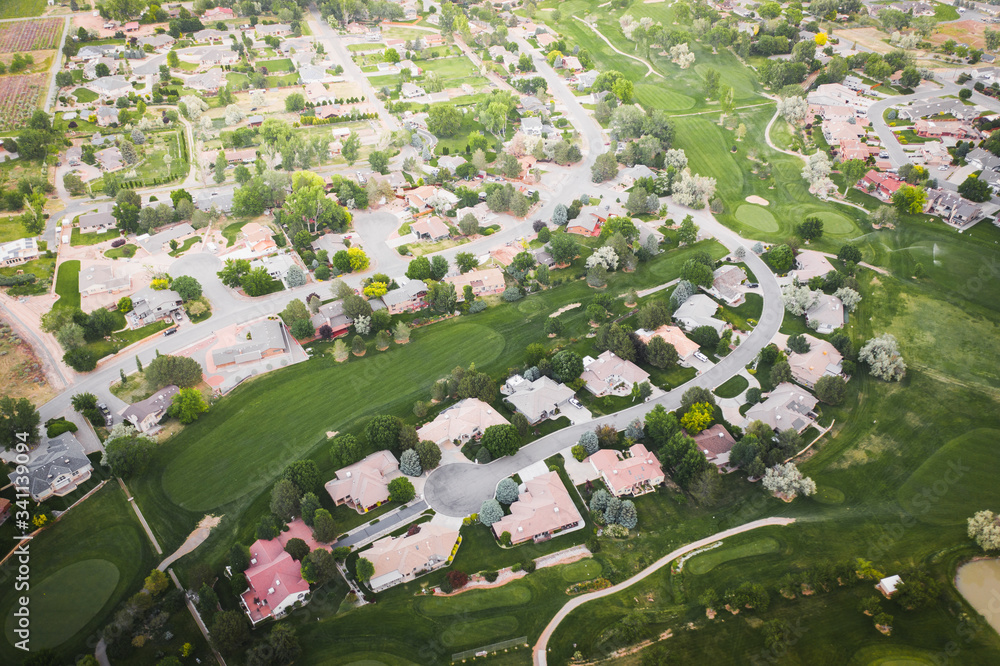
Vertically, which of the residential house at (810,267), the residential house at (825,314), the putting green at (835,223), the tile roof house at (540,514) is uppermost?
the putting green at (835,223)

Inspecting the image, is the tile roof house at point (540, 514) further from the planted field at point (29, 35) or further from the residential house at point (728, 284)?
the planted field at point (29, 35)

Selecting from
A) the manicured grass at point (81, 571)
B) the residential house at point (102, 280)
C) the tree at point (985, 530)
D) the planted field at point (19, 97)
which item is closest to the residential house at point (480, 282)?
the residential house at point (102, 280)

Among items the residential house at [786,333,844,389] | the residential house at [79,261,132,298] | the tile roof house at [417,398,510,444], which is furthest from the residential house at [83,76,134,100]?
the residential house at [786,333,844,389]

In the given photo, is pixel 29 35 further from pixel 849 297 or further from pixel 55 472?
pixel 849 297

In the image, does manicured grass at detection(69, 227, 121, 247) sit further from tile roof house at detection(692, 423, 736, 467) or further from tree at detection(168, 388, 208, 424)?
tile roof house at detection(692, 423, 736, 467)

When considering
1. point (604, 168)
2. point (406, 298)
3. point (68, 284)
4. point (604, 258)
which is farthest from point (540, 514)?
point (68, 284)

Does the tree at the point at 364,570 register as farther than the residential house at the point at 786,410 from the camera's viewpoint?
No

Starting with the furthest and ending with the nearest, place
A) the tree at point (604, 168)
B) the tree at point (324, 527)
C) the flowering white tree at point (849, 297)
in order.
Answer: the tree at point (604, 168), the flowering white tree at point (849, 297), the tree at point (324, 527)

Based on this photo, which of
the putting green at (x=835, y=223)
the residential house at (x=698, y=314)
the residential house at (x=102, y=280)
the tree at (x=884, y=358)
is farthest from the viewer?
the putting green at (x=835, y=223)
